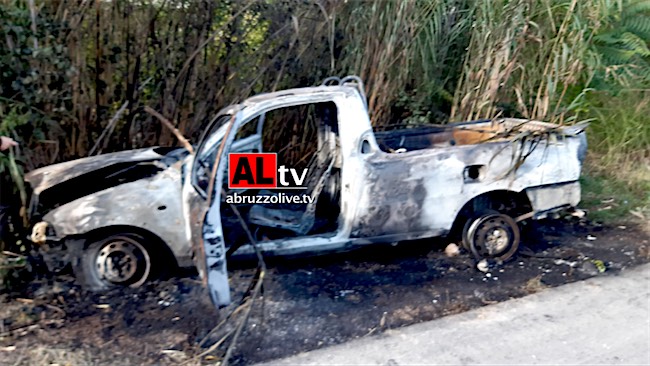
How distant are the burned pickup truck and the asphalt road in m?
0.89

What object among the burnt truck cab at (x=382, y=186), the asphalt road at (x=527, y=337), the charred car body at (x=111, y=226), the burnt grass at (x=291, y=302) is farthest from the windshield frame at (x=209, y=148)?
the asphalt road at (x=527, y=337)

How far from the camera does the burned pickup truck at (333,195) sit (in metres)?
4.23

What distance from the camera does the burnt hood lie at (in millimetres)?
4504

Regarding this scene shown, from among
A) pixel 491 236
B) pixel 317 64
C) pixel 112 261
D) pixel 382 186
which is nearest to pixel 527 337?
pixel 491 236

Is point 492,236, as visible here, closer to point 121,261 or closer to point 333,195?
point 333,195

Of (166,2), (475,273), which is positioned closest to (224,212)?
(475,273)

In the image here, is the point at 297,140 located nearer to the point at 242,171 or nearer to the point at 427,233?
the point at 242,171

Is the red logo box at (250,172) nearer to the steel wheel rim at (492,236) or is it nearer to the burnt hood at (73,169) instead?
the burnt hood at (73,169)

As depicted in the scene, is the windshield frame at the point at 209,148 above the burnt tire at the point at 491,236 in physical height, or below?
above

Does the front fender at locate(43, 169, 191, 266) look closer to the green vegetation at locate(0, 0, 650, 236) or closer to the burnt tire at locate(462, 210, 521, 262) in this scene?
the green vegetation at locate(0, 0, 650, 236)

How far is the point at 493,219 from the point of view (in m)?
5.10

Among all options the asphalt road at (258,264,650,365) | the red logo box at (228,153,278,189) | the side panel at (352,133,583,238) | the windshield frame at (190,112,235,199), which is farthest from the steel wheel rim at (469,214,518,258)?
the windshield frame at (190,112,235,199)

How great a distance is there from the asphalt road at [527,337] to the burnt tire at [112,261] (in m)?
→ 1.44

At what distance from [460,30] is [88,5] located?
4.12 metres
